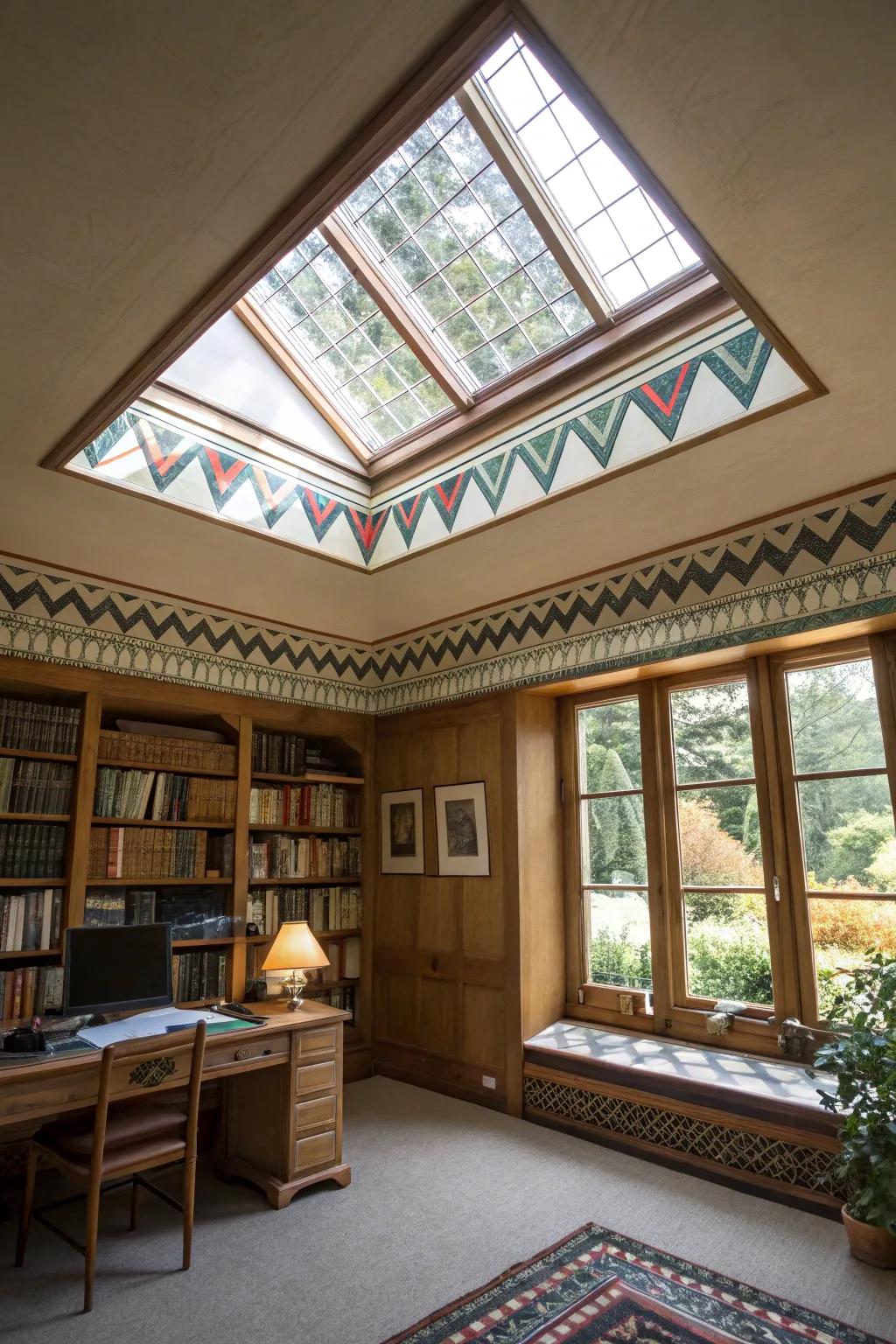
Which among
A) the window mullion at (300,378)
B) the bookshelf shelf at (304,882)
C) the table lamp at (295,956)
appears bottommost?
the table lamp at (295,956)

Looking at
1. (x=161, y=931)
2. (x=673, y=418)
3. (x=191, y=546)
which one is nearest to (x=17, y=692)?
(x=191, y=546)

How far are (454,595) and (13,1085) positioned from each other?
10.5 feet

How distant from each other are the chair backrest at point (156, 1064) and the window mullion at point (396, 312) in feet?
10.1

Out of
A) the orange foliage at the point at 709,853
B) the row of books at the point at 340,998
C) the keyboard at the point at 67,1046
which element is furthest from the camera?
the row of books at the point at 340,998

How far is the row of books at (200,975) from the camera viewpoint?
431 cm

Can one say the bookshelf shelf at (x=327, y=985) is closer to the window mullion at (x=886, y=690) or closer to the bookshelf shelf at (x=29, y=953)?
the bookshelf shelf at (x=29, y=953)

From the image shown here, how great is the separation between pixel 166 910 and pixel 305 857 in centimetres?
100

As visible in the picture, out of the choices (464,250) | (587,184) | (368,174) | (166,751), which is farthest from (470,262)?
(166,751)

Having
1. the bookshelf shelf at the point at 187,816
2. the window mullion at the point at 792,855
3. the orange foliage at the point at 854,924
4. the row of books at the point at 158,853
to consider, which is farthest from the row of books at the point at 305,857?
the orange foliage at the point at 854,924

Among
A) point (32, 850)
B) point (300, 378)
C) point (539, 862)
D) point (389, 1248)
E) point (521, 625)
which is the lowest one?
point (389, 1248)

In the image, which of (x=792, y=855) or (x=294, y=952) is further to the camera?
(x=294, y=952)

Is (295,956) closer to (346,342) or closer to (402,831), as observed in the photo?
(402,831)

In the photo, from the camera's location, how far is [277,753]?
5.07 meters

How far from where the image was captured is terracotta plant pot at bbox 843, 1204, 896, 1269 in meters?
2.73
